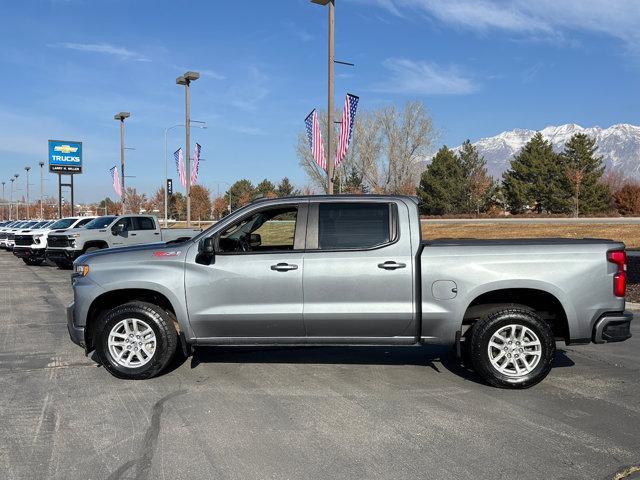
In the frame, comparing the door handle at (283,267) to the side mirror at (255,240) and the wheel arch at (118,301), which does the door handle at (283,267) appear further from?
the wheel arch at (118,301)

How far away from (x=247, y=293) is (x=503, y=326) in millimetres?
2487

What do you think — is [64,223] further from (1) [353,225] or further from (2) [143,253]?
(1) [353,225]

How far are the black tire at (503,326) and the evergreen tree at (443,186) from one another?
63.7 metres

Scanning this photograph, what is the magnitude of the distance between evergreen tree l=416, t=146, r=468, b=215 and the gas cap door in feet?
209

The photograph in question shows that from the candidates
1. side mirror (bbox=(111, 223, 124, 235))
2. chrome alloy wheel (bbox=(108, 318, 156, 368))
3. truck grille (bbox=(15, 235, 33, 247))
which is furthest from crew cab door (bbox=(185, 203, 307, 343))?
truck grille (bbox=(15, 235, 33, 247))

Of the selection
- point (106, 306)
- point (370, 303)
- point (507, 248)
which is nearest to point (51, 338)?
point (106, 306)

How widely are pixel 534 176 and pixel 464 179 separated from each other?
7.91m

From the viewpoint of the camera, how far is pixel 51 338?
314 inches

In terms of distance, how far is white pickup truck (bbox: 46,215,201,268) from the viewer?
59.9ft

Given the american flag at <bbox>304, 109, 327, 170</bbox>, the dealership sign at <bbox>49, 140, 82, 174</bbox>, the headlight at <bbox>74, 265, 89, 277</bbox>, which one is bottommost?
the headlight at <bbox>74, 265, 89, 277</bbox>

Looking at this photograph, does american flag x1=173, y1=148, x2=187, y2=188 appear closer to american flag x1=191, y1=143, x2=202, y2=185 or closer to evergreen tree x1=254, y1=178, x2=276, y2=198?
american flag x1=191, y1=143, x2=202, y2=185

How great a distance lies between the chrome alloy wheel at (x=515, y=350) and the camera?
18.2 ft

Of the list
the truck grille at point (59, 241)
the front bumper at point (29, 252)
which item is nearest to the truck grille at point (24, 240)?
the front bumper at point (29, 252)

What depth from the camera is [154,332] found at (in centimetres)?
582
